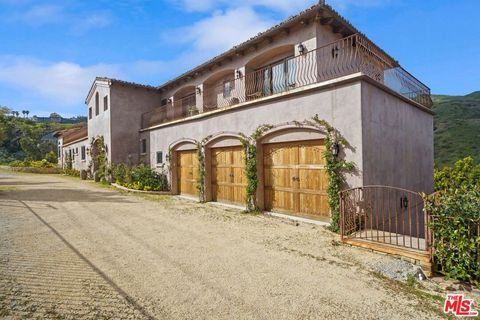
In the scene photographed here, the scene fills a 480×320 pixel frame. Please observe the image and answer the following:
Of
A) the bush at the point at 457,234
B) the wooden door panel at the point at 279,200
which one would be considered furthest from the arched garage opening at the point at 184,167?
the bush at the point at 457,234

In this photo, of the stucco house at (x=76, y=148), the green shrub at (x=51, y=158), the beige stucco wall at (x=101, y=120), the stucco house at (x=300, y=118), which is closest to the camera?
the stucco house at (x=300, y=118)

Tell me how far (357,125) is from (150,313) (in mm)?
6480

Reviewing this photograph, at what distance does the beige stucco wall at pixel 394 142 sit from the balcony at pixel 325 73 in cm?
84

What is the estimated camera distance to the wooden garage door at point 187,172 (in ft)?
45.9

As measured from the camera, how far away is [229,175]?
38.7ft

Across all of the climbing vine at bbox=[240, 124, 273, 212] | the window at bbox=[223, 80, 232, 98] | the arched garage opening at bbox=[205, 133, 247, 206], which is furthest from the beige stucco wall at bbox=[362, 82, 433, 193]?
the window at bbox=[223, 80, 232, 98]

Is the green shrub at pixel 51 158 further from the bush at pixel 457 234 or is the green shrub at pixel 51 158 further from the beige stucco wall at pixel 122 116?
the bush at pixel 457 234

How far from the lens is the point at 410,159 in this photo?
10258 mm

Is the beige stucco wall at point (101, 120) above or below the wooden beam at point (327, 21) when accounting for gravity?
below

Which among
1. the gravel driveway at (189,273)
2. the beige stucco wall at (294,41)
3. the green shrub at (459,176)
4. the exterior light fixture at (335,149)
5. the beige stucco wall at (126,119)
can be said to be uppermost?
the beige stucco wall at (294,41)

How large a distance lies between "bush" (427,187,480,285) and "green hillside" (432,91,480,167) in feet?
86.4

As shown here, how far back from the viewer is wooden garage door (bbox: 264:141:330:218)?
8.37 m

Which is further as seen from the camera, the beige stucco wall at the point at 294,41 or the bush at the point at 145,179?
the bush at the point at 145,179

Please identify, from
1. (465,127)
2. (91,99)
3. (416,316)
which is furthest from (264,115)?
(465,127)
